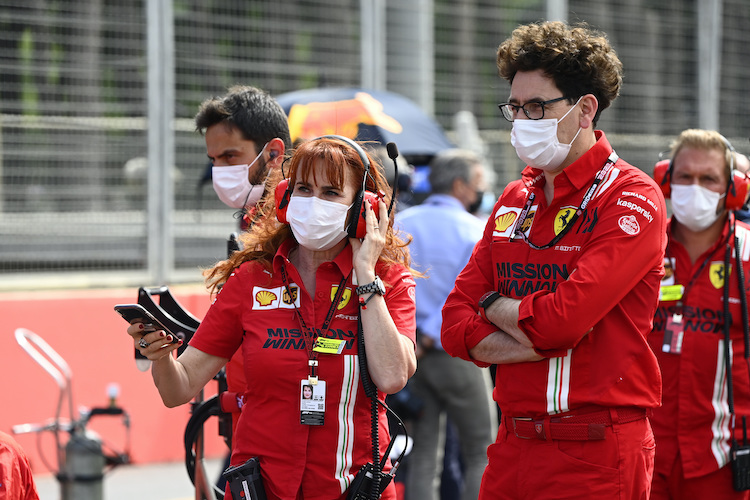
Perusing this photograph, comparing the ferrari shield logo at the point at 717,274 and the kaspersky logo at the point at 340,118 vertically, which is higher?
the kaspersky logo at the point at 340,118

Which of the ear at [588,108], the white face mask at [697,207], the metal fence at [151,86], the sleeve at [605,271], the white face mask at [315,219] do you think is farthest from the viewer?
the metal fence at [151,86]

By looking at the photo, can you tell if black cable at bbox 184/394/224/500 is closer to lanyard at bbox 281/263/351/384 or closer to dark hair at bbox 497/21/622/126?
lanyard at bbox 281/263/351/384

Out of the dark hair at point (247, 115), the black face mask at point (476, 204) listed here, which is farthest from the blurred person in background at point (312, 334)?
the black face mask at point (476, 204)

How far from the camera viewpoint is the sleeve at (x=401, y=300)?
3066 millimetres

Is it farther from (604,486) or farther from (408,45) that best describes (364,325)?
(408,45)

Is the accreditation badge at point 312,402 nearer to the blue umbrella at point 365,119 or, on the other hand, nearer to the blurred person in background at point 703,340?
the blurred person in background at point 703,340

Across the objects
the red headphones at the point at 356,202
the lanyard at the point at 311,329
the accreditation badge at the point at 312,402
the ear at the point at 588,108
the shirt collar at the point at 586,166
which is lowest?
the accreditation badge at the point at 312,402

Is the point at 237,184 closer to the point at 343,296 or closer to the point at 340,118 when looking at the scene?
the point at 343,296

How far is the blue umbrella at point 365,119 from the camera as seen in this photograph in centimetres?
655

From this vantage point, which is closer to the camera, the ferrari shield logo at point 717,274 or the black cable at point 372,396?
the black cable at point 372,396

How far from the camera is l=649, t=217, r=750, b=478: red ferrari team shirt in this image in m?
3.80

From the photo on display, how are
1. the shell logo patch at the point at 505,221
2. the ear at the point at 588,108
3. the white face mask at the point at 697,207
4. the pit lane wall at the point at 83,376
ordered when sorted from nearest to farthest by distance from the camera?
1. the ear at the point at 588,108
2. the shell logo patch at the point at 505,221
3. the white face mask at the point at 697,207
4. the pit lane wall at the point at 83,376

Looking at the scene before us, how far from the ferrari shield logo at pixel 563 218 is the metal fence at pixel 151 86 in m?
4.87

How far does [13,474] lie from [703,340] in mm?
2550
